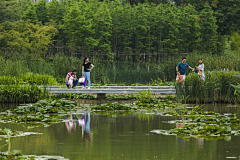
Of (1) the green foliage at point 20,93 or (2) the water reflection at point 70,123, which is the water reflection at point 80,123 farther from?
(1) the green foliage at point 20,93

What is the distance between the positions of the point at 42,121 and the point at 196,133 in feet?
14.1

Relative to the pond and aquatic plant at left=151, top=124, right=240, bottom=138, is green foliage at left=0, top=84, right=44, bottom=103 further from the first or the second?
aquatic plant at left=151, top=124, right=240, bottom=138

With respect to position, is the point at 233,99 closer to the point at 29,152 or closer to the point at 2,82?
the point at 2,82

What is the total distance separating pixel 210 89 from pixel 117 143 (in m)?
9.51

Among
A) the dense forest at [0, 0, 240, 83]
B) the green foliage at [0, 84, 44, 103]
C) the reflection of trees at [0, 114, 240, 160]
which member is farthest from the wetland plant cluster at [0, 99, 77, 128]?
the dense forest at [0, 0, 240, 83]

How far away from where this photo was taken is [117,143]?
855cm

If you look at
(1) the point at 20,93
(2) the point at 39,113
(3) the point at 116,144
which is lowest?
(3) the point at 116,144

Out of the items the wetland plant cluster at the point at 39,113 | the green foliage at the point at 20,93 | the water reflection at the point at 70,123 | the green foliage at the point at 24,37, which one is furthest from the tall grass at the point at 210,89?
the green foliage at the point at 24,37

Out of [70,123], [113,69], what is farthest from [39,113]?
[113,69]

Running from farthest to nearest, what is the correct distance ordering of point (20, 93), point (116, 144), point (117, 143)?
point (20, 93)
point (117, 143)
point (116, 144)

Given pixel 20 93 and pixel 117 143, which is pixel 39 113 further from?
pixel 117 143

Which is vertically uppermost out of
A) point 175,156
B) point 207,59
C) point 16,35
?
point 16,35

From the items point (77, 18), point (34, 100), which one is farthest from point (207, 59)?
point (77, 18)

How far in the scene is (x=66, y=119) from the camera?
40.5 feet
